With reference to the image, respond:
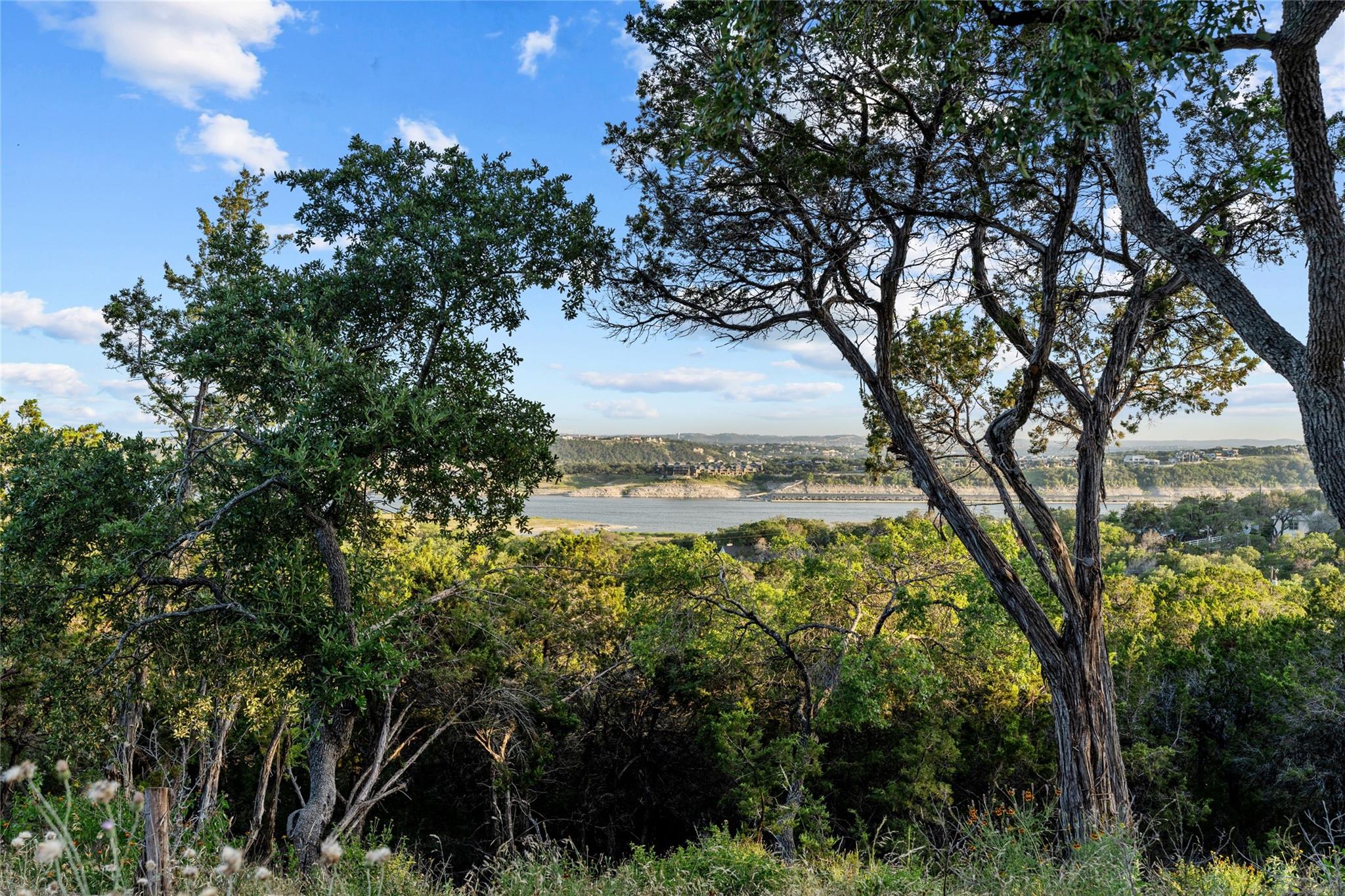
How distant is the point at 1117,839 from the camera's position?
354cm

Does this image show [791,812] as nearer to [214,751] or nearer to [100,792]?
[100,792]

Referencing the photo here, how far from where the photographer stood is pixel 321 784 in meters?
7.80

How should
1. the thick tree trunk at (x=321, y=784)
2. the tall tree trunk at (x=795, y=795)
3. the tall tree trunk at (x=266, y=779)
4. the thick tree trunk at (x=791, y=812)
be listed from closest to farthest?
the thick tree trunk at (x=321, y=784), the thick tree trunk at (x=791, y=812), the tall tree trunk at (x=795, y=795), the tall tree trunk at (x=266, y=779)

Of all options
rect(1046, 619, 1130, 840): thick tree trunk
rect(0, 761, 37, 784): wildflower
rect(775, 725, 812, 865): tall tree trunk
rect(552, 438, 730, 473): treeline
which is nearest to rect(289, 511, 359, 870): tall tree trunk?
rect(775, 725, 812, 865): tall tree trunk

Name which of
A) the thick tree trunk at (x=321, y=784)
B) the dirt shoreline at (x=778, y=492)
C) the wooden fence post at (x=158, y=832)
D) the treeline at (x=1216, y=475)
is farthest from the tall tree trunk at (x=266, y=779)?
the treeline at (x=1216, y=475)

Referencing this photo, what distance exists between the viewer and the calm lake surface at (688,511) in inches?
1337

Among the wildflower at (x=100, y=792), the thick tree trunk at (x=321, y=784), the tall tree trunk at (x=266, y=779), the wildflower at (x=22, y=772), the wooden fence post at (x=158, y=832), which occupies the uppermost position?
the wildflower at (x=22, y=772)

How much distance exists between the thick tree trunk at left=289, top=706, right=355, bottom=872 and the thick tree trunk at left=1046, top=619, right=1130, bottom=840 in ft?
23.1

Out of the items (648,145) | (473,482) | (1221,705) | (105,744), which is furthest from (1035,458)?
(105,744)

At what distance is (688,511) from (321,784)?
107ft

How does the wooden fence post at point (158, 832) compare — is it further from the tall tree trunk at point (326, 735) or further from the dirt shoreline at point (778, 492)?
the dirt shoreline at point (778, 492)

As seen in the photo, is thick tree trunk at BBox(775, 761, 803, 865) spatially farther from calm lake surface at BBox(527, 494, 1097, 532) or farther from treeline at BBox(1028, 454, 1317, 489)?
treeline at BBox(1028, 454, 1317, 489)

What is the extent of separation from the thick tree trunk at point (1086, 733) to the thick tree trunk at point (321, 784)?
704 centimetres

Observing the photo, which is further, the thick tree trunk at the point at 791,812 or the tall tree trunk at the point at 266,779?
the tall tree trunk at the point at 266,779
